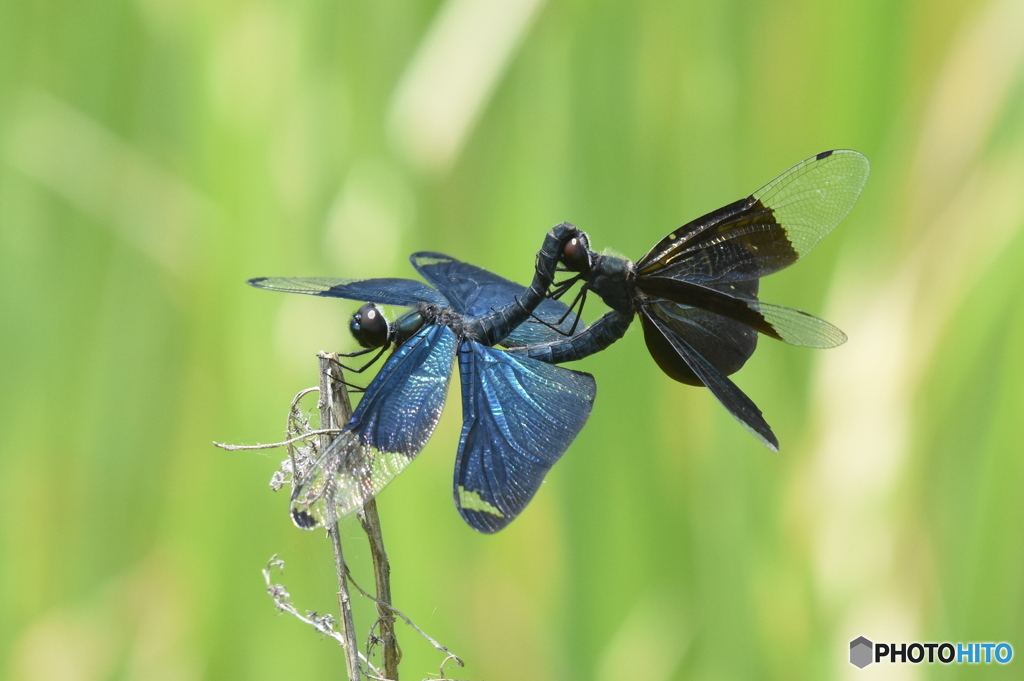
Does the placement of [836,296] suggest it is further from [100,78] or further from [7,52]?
[7,52]

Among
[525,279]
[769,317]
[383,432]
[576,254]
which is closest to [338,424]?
[383,432]

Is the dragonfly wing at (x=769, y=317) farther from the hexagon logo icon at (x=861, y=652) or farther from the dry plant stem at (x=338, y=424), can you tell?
the hexagon logo icon at (x=861, y=652)

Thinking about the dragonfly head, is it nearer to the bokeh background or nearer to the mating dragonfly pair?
the mating dragonfly pair

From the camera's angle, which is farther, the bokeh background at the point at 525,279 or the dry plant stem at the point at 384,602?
the bokeh background at the point at 525,279

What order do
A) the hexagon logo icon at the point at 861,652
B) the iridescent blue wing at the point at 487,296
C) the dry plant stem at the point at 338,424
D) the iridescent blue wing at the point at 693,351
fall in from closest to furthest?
the dry plant stem at the point at 338,424 < the iridescent blue wing at the point at 693,351 < the iridescent blue wing at the point at 487,296 < the hexagon logo icon at the point at 861,652

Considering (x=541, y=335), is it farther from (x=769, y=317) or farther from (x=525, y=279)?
(x=525, y=279)

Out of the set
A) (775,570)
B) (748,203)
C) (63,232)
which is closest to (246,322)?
(63,232)

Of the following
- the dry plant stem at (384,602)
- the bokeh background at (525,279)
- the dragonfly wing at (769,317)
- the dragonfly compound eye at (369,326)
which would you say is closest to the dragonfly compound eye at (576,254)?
the dragonfly wing at (769,317)
